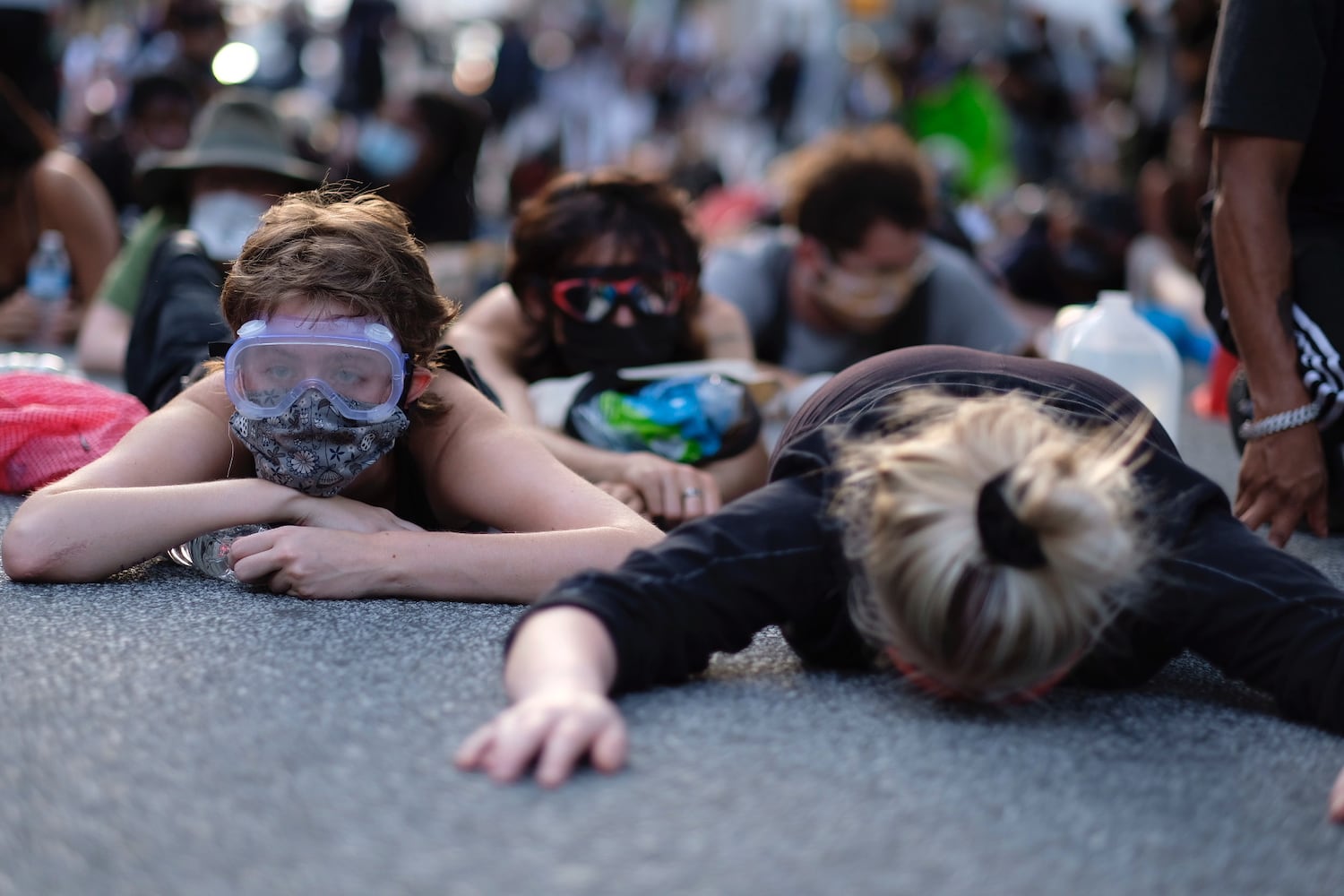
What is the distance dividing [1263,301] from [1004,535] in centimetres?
168

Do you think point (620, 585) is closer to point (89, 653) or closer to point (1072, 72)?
point (89, 653)

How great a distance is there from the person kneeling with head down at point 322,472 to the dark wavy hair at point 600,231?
1.07 m

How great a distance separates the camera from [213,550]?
8.42 ft

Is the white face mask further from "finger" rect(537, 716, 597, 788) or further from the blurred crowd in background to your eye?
"finger" rect(537, 716, 597, 788)

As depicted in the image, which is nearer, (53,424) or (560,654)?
(560,654)

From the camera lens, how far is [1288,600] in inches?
74.4

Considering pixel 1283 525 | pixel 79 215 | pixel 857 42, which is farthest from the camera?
pixel 857 42

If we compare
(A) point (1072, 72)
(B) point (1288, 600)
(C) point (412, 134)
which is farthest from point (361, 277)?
(A) point (1072, 72)

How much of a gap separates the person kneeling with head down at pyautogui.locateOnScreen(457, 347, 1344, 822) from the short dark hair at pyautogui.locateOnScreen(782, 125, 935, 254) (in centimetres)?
230

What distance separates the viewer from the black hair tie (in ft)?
5.46

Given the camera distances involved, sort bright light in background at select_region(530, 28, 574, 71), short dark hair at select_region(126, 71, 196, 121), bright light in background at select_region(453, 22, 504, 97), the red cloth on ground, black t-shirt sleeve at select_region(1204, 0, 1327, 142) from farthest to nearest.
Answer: bright light in background at select_region(530, 28, 574, 71) < bright light in background at select_region(453, 22, 504, 97) < short dark hair at select_region(126, 71, 196, 121) < the red cloth on ground < black t-shirt sleeve at select_region(1204, 0, 1327, 142)

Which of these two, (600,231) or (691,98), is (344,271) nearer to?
(600,231)

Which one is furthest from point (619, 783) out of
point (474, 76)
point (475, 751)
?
point (474, 76)

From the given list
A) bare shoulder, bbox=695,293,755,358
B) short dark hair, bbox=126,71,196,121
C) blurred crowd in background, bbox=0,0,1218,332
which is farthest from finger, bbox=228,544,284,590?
short dark hair, bbox=126,71,196,121
